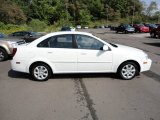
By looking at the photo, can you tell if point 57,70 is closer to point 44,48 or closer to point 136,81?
point 44,48

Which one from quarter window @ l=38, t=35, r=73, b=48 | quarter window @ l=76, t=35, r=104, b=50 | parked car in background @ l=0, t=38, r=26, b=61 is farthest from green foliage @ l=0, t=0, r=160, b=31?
quarter window @ l=76, t=35, r=104, b=50

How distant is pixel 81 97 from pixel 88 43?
2.24m

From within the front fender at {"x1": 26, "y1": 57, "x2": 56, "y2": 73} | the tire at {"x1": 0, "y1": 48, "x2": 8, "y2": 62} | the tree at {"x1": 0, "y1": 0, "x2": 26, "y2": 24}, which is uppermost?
the tree at {"x1": 0, "y1": 0, "x2": 26, "y2": 24}

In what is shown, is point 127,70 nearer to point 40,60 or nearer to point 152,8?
point 40,60

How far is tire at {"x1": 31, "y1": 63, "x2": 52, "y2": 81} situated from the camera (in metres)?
8.27

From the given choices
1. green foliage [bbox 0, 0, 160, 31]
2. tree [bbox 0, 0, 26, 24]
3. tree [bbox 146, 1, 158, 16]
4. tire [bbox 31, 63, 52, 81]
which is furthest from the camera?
tree [bbox 146, 1, 158, 16]

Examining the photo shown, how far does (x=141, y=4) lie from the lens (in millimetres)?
121375

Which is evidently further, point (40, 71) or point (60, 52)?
point (40, 71)

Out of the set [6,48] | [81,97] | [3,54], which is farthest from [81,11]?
[81,97]

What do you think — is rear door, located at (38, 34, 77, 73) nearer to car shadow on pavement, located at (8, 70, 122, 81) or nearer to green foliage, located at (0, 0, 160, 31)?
car shadow on pavement, located at (8, 70, 122, 81)

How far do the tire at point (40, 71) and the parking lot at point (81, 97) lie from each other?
0.65ft

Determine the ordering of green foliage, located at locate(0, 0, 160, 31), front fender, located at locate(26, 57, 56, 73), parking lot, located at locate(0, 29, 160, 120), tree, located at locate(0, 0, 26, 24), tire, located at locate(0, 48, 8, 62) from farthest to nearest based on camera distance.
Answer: green foliage, located at locate(0, 0, 160, 31)
tree, located at locate(0, 0, 26, 24)
tire, located at locate(0, 48, 8, 62)
front fender, located at locate(26, 57, 56, 73)
parking lot, located at locate(0, 29, 160, 120)

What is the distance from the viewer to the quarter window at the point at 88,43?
827 centimetres

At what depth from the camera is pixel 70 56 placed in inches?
322
